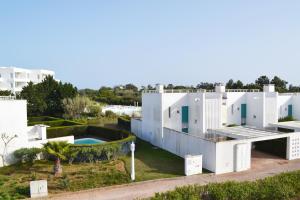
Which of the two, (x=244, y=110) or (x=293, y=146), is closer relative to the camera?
(x=293, y=146)

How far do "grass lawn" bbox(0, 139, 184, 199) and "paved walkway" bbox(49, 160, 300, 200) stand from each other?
0.70 metres

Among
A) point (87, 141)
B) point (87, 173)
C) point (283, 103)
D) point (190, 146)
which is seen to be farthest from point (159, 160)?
point (283, 103)

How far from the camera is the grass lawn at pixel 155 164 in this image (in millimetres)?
17859

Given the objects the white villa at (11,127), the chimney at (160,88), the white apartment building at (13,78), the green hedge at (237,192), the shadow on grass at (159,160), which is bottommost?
the shadow on grass at (159,160)

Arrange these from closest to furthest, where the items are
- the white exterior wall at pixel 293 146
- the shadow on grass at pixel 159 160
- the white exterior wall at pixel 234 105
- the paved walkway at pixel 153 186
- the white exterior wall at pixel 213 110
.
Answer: the paved walkway at pixel 153 186 → the shadow on grass at pixel 159 160 → the white exterior wall at pixel 293 146 → the white exterior wall at pixel 213 110 → the white exterior wall at pixel 234 105

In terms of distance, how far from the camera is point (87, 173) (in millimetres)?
18109

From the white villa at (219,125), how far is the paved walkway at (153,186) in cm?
93

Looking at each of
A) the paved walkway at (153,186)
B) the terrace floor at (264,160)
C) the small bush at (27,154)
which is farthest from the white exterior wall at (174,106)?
the small bush at (27,154)

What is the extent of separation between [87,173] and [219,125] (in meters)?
13.6

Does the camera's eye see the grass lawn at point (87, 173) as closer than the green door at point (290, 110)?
Yes

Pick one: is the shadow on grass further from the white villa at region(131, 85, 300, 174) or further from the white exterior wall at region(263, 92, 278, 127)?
the white exterior wall at region(263, 92, 278, 127)

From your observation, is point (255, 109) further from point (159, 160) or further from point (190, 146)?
point (159, 160)

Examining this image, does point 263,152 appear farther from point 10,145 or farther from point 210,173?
point 10,145

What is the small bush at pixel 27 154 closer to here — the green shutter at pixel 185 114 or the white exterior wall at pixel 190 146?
the white exterior wall at pixel 190 146
